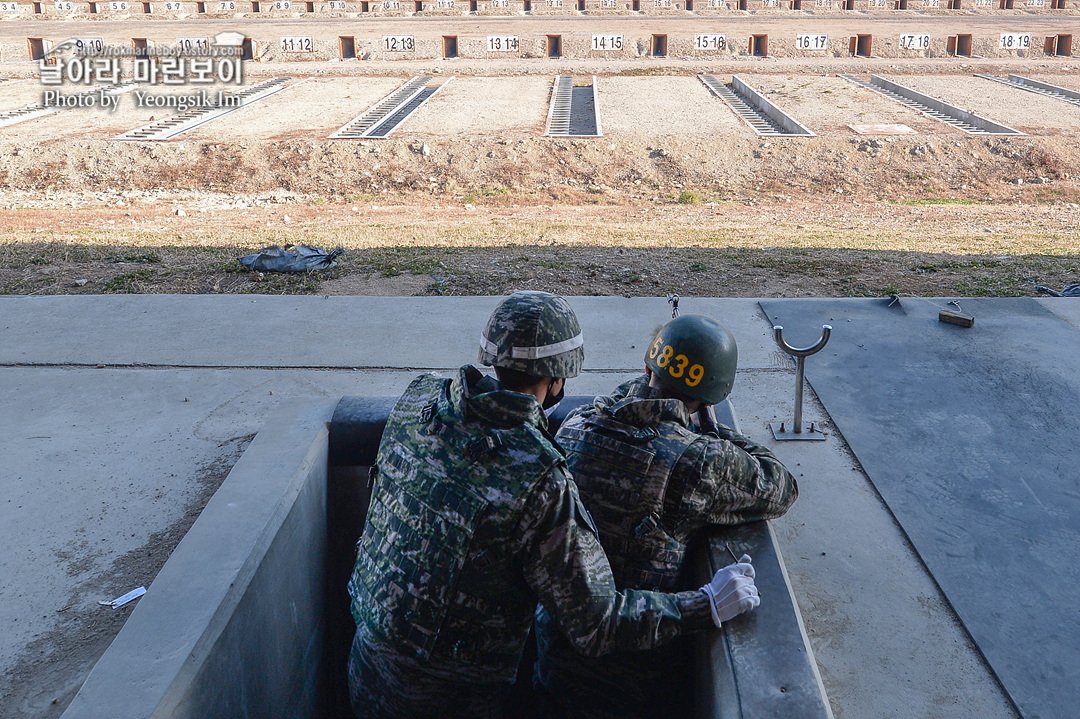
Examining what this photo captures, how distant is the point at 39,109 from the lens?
1802 centimetres

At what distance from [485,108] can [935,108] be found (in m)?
9.20

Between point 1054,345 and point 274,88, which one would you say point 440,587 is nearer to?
point 1054,345

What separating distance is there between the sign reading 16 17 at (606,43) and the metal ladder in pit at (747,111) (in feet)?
16.7

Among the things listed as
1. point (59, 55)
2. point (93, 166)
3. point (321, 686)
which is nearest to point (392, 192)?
point (93, 166)

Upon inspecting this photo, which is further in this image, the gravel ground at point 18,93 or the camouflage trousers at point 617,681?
the gravel ground at point 18,93

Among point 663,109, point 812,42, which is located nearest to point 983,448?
point 663,109

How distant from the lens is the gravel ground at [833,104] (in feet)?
50.3

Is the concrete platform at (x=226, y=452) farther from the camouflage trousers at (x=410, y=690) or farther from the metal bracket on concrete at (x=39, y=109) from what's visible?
the metal bracket on concrete at (x=39, y=109)

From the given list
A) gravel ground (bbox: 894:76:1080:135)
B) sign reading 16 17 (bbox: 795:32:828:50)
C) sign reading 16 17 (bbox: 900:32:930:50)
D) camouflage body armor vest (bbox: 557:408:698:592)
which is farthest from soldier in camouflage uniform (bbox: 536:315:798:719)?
sign reading 16 17 (bbox: 900:32:930:50)

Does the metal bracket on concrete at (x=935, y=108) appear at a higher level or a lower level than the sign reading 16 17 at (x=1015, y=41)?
lower

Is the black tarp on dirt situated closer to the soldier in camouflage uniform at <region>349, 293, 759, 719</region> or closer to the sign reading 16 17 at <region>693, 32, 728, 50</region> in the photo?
the soldier in camouflage uniform at <region>349, 293, 759, 719</region>

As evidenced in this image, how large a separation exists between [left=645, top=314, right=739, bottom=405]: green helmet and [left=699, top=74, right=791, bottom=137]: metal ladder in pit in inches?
506

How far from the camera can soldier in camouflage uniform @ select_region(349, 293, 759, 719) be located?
2.01m

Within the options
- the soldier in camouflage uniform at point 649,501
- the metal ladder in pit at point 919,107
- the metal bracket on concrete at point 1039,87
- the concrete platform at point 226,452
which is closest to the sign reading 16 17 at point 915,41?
the metal bracket on concrete at point 1039,87
